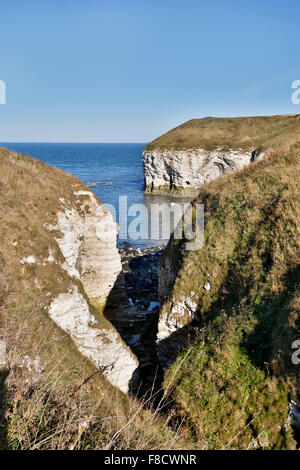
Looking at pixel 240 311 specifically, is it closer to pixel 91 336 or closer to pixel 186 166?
pixel 91 336

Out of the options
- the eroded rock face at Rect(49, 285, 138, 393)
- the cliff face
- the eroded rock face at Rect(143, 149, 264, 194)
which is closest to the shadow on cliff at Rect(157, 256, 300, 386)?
the eroded rock face at Rect(49, 285, 138, 393)

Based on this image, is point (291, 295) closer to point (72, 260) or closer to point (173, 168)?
point (72, 260)

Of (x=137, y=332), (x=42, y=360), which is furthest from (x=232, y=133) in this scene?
(x=42, y=360)

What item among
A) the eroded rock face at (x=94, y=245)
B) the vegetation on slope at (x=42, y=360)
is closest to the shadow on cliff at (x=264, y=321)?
the vegetation on slope at (x=42, y=360)

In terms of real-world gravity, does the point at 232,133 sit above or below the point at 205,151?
above

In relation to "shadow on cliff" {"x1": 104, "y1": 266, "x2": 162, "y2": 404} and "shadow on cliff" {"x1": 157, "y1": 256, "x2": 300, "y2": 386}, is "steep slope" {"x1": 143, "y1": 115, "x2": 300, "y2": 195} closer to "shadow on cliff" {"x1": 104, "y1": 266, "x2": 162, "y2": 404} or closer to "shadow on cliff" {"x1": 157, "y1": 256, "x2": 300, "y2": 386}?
"shadow on cliff" {"x1": 104, "y1": 266, "x2": 162, "y2": 404}
